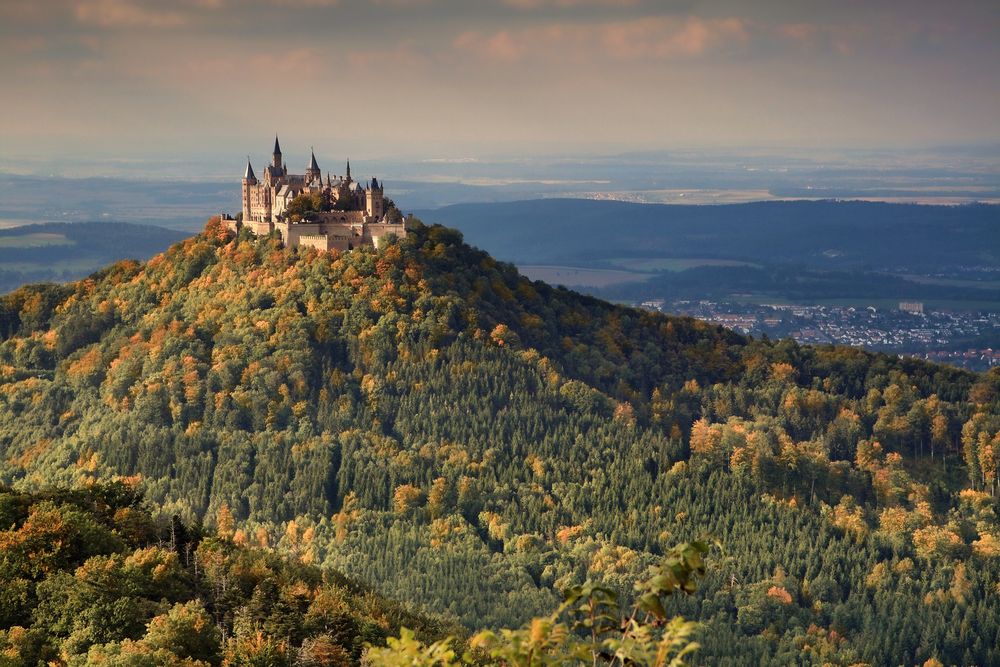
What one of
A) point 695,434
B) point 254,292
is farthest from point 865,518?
point 254,292

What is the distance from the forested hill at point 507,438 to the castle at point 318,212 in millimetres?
2093

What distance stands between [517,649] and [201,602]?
99.0 feet

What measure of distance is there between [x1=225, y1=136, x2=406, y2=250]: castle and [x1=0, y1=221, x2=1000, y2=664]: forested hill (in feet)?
6.87

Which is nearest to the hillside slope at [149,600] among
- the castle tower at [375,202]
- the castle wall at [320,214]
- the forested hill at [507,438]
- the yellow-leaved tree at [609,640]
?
the yellow-leaved tree at [609,640]

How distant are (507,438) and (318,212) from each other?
2778cm

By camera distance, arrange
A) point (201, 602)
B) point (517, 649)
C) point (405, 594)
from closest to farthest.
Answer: point (517, 649), point (201, 602), point (405, 594)

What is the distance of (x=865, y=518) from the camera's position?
106 metres

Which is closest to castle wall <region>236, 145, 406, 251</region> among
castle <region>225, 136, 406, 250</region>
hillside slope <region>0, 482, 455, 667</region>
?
castle <region>225, 136, 406, 250</region>

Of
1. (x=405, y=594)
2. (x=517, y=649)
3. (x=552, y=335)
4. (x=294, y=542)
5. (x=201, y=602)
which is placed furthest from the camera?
(x=552, y=335)

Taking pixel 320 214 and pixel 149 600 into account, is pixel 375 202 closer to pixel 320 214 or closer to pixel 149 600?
pixel 320 214

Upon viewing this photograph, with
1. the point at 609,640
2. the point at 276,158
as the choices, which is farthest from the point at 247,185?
the point at 609,640

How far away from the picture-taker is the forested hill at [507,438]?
94.2 metres

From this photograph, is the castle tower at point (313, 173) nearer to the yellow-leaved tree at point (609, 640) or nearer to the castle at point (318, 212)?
the castle at point (318, 212)

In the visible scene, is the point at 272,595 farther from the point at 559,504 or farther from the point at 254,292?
the point at 254,292
